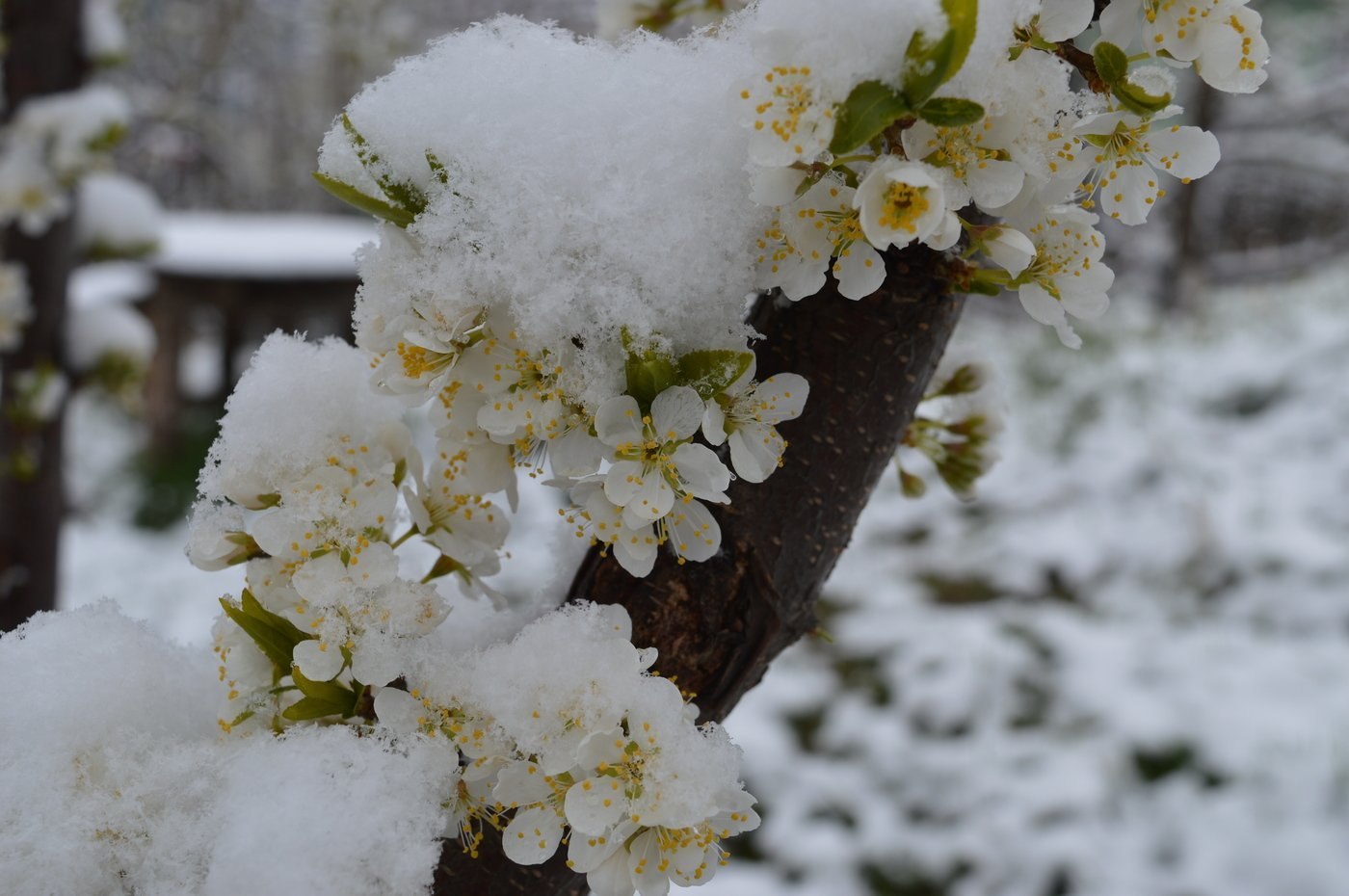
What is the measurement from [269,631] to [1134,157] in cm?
56

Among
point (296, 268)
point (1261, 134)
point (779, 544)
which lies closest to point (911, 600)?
point (779, 544)

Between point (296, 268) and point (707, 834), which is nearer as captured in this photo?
point (707, 834)

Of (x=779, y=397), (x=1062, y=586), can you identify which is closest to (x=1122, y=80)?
(x=779, y=397)

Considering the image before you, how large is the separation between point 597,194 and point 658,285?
0.06 m

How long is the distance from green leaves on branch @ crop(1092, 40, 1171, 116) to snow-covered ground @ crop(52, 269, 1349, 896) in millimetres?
1712

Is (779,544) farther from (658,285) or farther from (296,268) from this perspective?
(296,268)

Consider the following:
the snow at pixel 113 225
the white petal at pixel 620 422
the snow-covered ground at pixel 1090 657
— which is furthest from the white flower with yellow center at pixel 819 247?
the snow at pixel 113 225

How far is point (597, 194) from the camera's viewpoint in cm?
56

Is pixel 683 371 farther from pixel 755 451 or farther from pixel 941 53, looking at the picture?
pixel 941 53

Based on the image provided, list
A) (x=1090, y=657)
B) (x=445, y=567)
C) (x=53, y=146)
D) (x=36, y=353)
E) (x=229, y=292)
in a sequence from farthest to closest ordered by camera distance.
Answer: (x=229, y=292)
(x=1090, y=657)
(x=36, y=353)
(x=53, y=146)
(x=445, y=567)

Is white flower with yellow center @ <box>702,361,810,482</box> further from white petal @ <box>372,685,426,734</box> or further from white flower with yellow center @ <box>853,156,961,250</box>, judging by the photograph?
white petal @ <box>372,685,426,734</box>

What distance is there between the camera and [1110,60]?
55cm

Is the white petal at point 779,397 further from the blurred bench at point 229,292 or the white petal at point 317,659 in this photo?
the blurred bench at point 229,292

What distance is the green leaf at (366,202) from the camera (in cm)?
56
